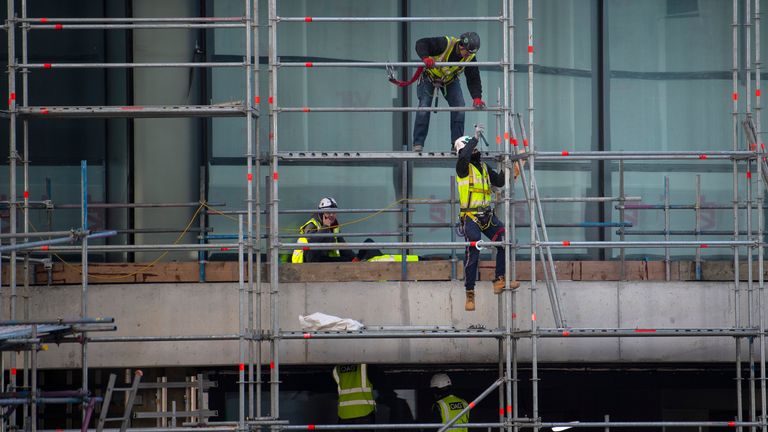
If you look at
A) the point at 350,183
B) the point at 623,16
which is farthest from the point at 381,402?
the point at 623,16

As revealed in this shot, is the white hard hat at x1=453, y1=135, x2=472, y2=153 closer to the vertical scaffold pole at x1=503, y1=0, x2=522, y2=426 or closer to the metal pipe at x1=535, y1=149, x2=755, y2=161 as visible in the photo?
the vertical scaffold pole at x1=503, y1=0, x2=522, y2=426

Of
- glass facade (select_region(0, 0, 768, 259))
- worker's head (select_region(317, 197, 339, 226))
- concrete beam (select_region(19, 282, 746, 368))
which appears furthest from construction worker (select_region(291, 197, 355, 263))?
concrete beam (select_region(19, 282, 746, 368))

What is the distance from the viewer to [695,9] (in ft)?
56.3

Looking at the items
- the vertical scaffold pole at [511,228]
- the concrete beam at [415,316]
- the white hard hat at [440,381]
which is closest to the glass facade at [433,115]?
the white hard hat at [440,381]

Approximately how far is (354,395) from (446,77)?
3303 mm

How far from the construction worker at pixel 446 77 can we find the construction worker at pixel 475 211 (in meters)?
0.51

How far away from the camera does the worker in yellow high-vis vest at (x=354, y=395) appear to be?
588 inches

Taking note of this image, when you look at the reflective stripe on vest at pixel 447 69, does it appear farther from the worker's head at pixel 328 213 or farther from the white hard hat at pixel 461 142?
the worker's head at pixel 328 213

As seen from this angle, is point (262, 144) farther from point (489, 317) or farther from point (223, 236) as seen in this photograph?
point (489, 317)

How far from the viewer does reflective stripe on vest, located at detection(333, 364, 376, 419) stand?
49.1 ft

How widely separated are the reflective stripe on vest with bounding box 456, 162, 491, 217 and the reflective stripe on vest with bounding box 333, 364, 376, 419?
233 centimetres

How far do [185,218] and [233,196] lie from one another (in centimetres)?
57

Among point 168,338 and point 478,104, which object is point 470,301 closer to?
point 478,104

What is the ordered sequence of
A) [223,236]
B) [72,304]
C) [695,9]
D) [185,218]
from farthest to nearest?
[695,9] → [185,218] → [223,236] → [72,304]
